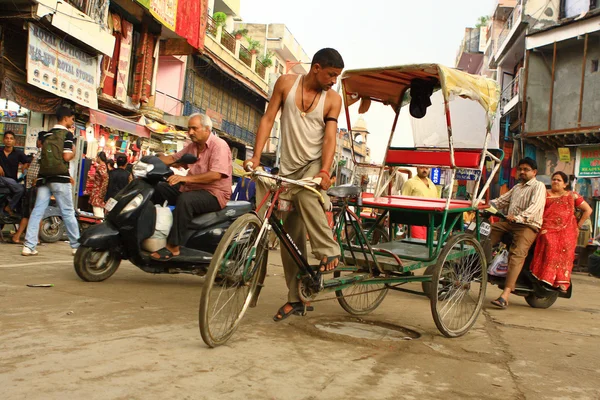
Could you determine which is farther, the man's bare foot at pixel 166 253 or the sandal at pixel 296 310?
the man's bare foot at pixel 166 253

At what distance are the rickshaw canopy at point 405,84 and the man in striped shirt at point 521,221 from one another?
63.9 inches

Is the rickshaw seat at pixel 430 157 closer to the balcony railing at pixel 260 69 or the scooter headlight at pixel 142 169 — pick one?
the scooter headlight at pixel 142 169

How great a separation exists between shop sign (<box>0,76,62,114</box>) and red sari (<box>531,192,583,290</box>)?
1031 cm

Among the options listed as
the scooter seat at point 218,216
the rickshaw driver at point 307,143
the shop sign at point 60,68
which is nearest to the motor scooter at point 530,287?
the scooter seat at point 218,216

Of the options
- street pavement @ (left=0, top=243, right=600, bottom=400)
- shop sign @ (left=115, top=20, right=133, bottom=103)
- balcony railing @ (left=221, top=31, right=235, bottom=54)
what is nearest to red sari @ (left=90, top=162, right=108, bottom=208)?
shop sign @ (left=115, top=20, right=133, bottom=103)

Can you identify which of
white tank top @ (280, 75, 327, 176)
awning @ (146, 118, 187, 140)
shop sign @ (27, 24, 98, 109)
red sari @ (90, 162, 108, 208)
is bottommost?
red sari @ (90, 162, 108, 208)

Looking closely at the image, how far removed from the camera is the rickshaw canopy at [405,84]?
17.0ft

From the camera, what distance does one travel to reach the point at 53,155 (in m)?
7.07

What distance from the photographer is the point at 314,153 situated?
425cm

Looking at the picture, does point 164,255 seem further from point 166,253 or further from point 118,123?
point 118,123

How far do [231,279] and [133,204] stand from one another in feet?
7.78

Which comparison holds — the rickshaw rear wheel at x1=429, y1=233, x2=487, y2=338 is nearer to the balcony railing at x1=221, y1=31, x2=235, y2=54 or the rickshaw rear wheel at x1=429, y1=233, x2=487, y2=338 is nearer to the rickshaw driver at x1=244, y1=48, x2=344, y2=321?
the rickshaw driver at x1=244, y1=48, x2=344, y2=321

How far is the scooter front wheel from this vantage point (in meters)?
5.66

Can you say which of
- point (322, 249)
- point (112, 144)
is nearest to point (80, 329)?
point (322, 249)
